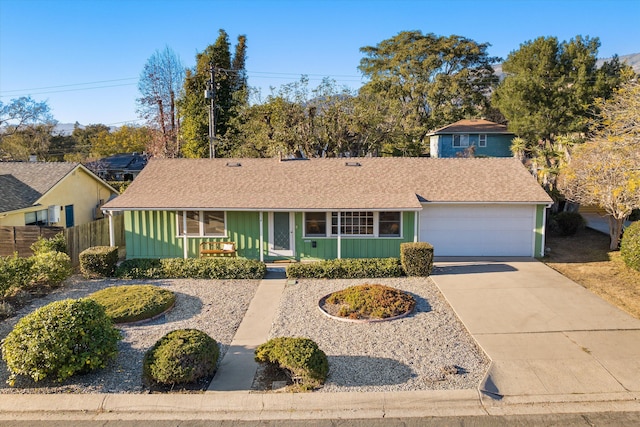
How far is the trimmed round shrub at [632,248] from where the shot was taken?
47.3 ft

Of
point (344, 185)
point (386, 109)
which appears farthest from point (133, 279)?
point (386, 109)

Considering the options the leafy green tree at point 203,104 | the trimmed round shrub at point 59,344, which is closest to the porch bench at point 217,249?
the trimmed round shrub at point 59,344

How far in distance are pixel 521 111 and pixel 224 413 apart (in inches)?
985

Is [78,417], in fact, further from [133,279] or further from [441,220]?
[441,220]

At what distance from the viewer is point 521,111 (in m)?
→ 26.6

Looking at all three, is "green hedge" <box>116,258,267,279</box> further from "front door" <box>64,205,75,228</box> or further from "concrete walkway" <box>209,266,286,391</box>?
"front door" <box>64,205,75,228</box>

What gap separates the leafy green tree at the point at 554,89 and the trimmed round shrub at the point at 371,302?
51.7 ft

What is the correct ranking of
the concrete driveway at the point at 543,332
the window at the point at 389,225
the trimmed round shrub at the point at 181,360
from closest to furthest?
the trimmed round shrub at the point at 181,360
the concrete driveway at the point at 543,332
the window at the point at 389,225

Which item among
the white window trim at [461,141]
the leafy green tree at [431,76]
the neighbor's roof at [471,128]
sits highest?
the leafy green tree at [431,76]

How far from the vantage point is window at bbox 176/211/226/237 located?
16.9 metres

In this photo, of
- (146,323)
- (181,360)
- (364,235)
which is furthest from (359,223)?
(181,360)

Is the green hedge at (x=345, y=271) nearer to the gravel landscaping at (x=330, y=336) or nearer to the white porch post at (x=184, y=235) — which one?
the gravel landscaping at (x=330, y=336)

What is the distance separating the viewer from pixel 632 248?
573 inches

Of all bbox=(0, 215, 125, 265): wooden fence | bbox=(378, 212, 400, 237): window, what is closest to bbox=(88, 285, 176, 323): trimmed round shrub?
bbox=(0, 215, 125, 265): wooden fence
